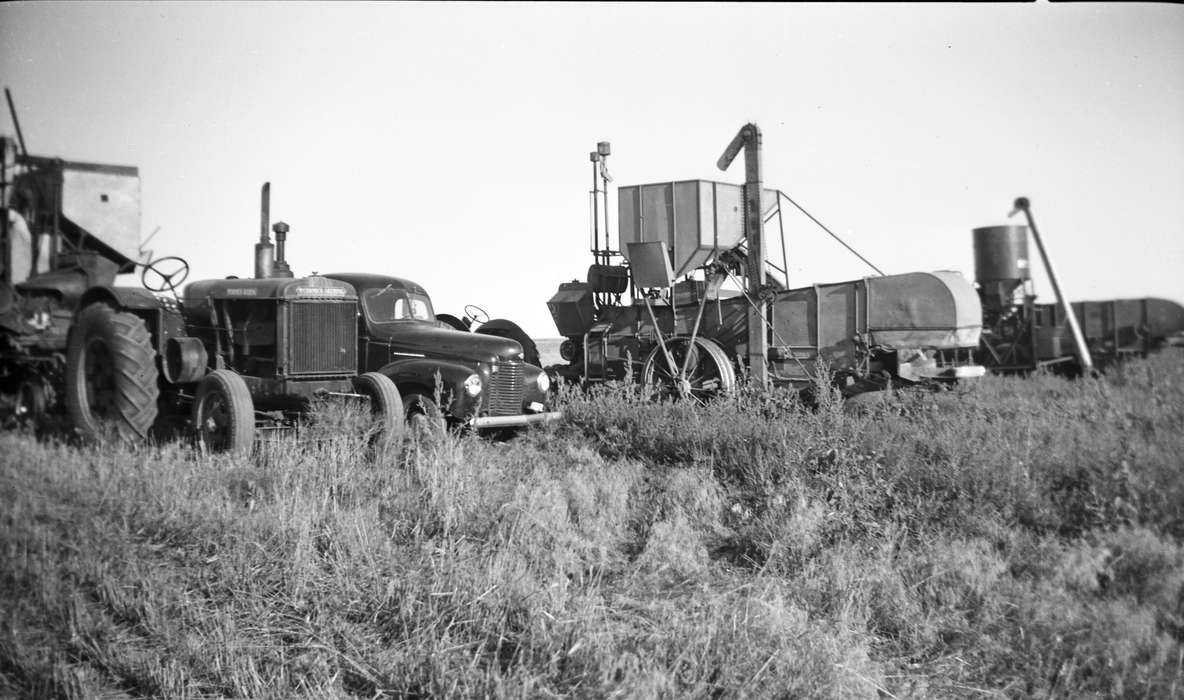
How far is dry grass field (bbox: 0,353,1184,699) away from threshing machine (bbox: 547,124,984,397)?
354 centimetres

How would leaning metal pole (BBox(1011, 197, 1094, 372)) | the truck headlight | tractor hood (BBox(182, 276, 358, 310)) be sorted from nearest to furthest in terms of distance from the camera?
leaning metal pole (BBox(1011, 197, 1094, 372)), the truck headlight, tractor hood (BBox(182, 276, 358, 310))

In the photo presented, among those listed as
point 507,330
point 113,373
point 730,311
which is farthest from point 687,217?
point 113,373

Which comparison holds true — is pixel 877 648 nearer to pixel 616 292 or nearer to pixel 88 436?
pixel 88 436

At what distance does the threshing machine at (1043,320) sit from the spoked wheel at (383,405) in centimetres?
498

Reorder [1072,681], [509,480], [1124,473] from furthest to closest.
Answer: [509,480], [1124,473], [1072,681]

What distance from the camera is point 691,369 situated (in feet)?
36.0

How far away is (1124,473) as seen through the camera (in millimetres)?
4492

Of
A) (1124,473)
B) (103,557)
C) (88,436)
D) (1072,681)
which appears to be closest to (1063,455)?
(1124,473)

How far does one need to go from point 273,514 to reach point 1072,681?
14.2ft

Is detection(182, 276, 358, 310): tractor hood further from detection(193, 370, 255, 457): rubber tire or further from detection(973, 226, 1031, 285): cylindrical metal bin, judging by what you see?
detection(973, 226, 1031, 285): cylindrical metal bin

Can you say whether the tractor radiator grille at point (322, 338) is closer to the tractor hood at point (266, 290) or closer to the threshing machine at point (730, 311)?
the tractor hood at point (266, 290)

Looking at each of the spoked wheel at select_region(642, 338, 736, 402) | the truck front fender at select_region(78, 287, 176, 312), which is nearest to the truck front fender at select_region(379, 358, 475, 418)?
the truck front fender at select_region(78, 287, 176, 312)

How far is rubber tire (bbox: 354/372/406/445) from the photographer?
712 centimetres

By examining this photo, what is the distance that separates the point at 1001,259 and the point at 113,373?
7956 millimetres
